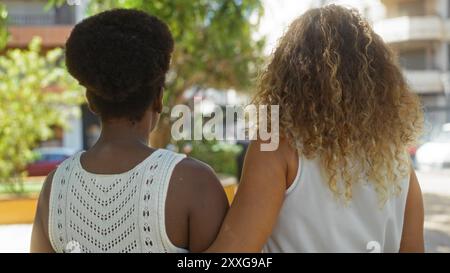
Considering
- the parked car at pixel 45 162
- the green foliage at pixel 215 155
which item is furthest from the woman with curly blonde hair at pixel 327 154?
the parked car at pixel 45 162

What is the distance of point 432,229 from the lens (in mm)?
8461

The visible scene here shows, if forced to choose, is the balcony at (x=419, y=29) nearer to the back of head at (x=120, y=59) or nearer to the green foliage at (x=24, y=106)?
the green foliage at (x=24, y=106)

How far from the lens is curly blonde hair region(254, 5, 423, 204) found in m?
1.76

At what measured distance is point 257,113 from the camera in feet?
6.02

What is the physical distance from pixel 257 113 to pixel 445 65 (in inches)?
1235

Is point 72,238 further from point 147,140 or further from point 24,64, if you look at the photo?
point 24,64

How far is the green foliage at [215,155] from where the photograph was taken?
14488 millimetres

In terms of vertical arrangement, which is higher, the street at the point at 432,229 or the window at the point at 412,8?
the window at the point at 412,8

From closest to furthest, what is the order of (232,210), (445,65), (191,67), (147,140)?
(232,210) → (147,140) → (191,67) → (445,65)

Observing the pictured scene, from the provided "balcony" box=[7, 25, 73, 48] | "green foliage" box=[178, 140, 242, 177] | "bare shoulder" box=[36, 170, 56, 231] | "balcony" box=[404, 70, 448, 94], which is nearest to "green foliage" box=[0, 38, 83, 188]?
"green foliage" box=[178, 140, 242, 177]

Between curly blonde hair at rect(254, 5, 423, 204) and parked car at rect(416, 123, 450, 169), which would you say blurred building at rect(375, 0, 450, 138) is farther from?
curly blonde hair at rect(254, 5, 423, 204)

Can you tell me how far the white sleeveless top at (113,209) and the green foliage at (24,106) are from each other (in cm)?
976

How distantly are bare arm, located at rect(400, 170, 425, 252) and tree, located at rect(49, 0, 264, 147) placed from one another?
11.7 feet

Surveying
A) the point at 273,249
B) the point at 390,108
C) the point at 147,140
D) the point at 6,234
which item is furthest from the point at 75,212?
the point at 6,234
